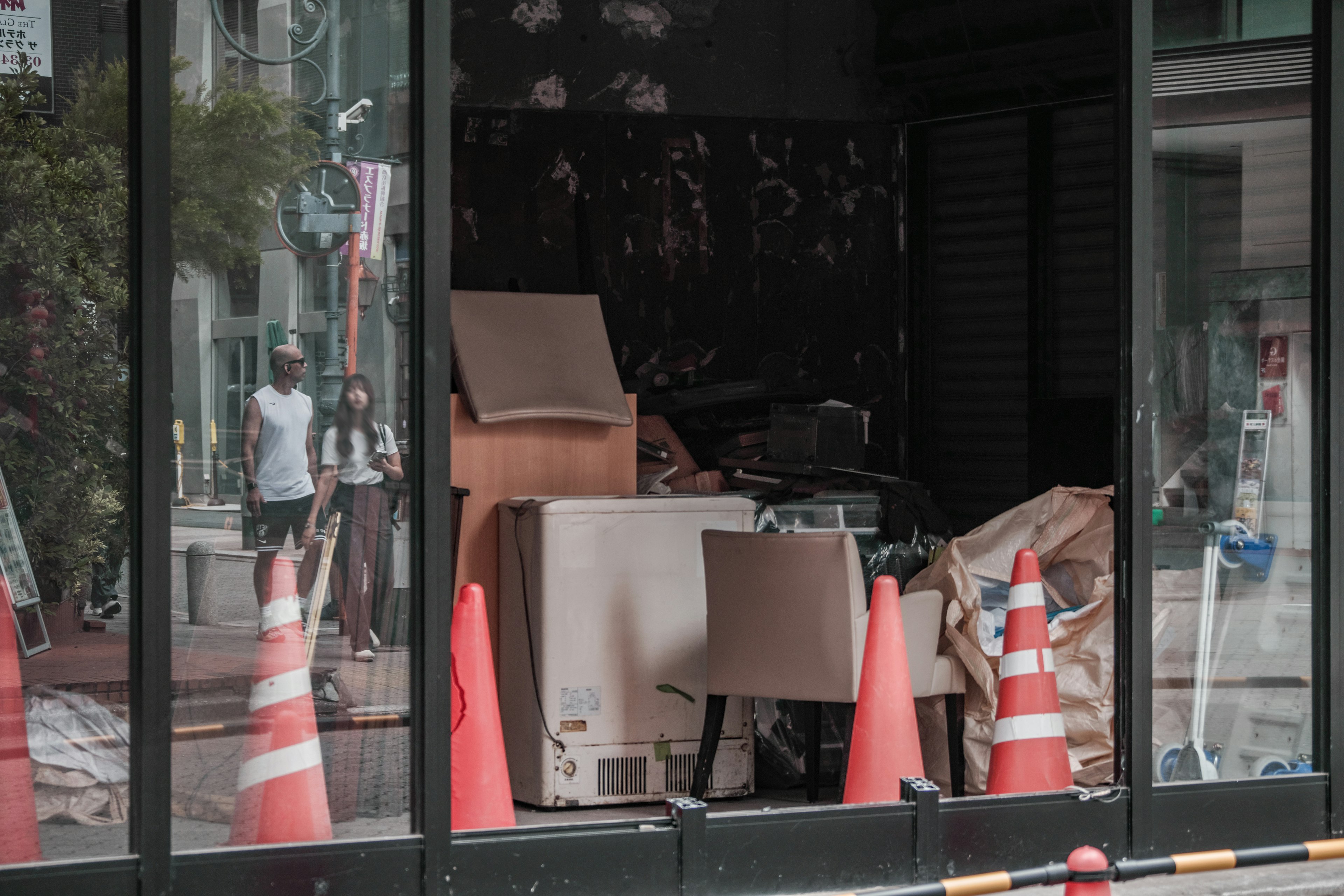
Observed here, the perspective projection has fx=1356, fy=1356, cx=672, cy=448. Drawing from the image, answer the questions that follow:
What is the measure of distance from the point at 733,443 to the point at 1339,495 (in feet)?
12.3

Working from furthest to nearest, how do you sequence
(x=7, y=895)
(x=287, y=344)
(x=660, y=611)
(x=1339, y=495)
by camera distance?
(x=660, y=611) → (x=1339, y=495) → (x=287, y=344) → (x=7, y=895)

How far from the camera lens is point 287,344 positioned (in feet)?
11.7

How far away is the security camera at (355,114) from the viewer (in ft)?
11.9

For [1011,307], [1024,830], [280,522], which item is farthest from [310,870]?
[1011,307]

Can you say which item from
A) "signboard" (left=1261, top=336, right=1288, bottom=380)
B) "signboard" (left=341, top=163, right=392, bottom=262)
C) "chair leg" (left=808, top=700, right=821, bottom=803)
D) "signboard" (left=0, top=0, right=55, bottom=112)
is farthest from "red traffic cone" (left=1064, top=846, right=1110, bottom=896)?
"signboard" (left=0, top=0, right=55, bottom=112)

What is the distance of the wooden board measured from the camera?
5.28m

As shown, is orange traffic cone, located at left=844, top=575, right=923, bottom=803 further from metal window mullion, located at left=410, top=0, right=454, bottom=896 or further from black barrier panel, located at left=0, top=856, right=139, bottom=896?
black barrier panel, located at left=0, top=856, right=139, bottom=896

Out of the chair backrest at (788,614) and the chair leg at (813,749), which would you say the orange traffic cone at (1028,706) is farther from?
the chair leg at (813,749)

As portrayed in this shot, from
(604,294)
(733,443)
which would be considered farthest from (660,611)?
(604,294)

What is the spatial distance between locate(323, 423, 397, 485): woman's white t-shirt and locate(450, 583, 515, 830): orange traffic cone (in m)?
0.46

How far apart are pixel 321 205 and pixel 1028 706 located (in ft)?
8.65

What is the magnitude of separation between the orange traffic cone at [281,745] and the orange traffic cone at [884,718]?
64.9 inches

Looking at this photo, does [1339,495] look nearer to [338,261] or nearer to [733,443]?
[338,261]

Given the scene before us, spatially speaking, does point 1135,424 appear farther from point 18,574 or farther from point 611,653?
point 18,574
